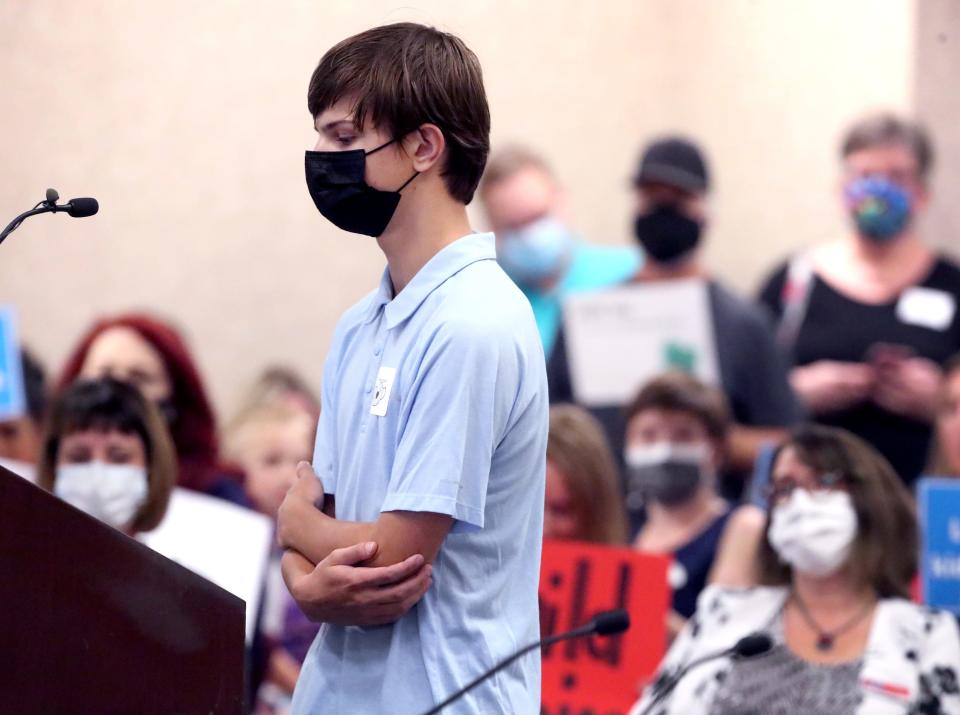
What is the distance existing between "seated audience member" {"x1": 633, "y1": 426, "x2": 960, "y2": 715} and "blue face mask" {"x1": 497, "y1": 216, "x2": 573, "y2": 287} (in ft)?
6.83

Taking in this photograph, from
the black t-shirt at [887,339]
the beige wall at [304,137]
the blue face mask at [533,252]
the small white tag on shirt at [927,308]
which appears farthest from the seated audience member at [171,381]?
the small white tag on shirt at [927,308]

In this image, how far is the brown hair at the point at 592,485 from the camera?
185 inches

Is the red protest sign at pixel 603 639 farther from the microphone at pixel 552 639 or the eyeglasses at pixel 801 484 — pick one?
the microphone at pixel 552 639

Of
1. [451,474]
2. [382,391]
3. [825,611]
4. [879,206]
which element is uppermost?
[879,206]

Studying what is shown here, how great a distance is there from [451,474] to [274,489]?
366 cm

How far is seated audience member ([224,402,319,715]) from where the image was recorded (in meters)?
4.95

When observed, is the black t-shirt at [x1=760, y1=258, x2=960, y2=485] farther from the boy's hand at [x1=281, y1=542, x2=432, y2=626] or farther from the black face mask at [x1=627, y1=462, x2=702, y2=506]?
the boy's hand at [x1=281, y1=542, x2=432, y2=626]

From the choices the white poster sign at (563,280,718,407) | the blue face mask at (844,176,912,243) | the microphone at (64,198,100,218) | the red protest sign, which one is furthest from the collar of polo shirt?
the blue face mask at (844,176,912,243)

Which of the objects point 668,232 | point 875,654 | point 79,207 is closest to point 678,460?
point 668,232

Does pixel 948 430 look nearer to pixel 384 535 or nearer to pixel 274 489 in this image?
pixel 274 489

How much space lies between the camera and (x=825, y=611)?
4.00 m

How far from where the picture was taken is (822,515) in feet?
12.9

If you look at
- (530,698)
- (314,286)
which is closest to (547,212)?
(314,286)

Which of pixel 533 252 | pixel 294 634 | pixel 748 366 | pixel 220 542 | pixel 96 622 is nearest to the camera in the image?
pixel 96 622
